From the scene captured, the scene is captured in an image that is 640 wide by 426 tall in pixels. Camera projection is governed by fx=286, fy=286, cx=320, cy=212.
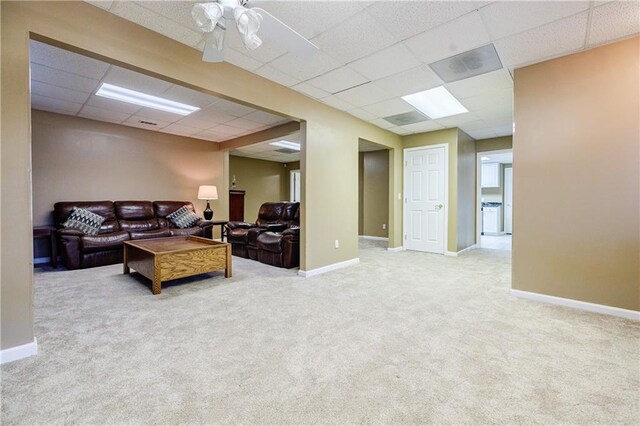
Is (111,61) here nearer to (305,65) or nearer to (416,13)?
(305,65)

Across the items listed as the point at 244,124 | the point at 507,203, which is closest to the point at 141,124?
the point at 244,124

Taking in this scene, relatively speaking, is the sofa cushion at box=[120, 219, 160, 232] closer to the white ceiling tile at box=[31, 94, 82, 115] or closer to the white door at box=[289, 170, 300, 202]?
the white ceiling tile at box=[31, 94, 82, 115]

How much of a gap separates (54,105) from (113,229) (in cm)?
207

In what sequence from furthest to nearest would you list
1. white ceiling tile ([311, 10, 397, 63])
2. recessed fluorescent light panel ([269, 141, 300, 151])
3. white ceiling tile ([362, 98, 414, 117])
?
1. recessed fluorescent light panel ([269, 141, 300, 151])
2. white ceiling tile ([362, 98, 414, 117])
3. white ceiling tile ([311, 10, 397, 63])

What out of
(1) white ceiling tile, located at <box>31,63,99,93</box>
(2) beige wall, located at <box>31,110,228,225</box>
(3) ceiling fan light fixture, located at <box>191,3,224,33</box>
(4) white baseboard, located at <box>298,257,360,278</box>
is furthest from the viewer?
(2) beige wall, located at <box>31,110,228,225</box>

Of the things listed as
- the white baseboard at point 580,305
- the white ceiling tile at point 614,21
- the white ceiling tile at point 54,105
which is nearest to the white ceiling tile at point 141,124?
the white ceiling tile at point 54,105

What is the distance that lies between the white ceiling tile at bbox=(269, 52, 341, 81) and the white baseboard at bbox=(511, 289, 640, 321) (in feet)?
10.3

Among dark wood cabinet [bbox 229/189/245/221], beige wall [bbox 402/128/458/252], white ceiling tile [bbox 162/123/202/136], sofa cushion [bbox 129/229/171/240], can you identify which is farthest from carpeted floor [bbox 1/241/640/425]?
dark wood cabinet [bbox 229/189/245/221]

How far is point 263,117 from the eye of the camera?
4.79 meters

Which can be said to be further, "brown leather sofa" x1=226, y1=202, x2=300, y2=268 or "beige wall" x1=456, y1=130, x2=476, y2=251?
"beige wall" x1=456, y1=130, x2=476, y2=251

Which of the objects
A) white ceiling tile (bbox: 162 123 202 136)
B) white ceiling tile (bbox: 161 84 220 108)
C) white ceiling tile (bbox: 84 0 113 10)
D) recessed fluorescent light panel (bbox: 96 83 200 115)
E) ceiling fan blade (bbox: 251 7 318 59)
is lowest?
ceiling fan blade (bbox: 251 7 318 59)

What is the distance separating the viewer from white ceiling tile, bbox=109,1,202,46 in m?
2.15

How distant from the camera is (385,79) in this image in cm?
335

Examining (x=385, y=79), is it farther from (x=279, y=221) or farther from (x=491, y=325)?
(x=279, y=221)
